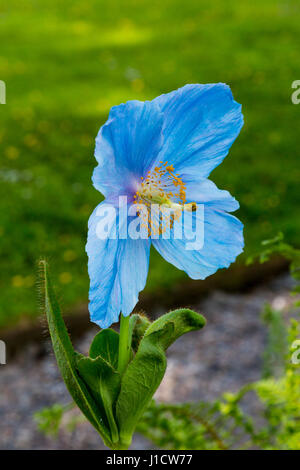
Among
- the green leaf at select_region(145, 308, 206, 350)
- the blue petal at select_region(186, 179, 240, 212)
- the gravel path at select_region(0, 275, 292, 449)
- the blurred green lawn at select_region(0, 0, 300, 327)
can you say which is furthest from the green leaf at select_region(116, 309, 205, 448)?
the blurred green lawn at select_region(0, 0, 300, 327)

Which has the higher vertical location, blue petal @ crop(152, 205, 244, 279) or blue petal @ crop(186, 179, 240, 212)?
blue petal @ crop(186, 179, 240, 212)

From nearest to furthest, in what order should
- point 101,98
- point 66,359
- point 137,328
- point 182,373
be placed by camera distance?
1. point 66,359
2. point 137,328
3. point 182,373
4. point 101,98

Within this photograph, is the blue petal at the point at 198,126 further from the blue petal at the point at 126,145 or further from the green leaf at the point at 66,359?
the green leaf at the point at 66,359

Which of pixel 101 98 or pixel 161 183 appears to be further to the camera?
pixel 101 98

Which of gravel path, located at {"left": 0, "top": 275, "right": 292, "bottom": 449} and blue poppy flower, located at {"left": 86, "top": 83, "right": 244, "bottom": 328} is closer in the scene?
blue poppy flower, located at {"left": 86, "top": 83, "right": 244, "bottom": 328}

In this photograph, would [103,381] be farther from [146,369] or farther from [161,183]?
[161,183]

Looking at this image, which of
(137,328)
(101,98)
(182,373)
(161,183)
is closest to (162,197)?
(161,183)

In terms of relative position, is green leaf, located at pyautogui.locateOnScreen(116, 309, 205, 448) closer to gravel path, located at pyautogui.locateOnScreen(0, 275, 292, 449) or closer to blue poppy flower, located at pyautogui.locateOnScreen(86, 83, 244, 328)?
blue poppy flower, located at pyautogui.locateOnScreen(86, 83, 244, 328)

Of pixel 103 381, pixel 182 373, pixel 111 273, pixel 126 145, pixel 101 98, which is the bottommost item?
pixel 182 373
